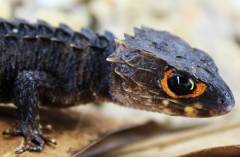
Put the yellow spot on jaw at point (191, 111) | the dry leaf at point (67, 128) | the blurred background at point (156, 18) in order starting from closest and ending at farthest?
the dry leaf at point (67, 128), the yellow spot on jaw at point (191, 111), the blurred background at point (156, 18)

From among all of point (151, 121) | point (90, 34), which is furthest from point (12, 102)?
point (151, 121)

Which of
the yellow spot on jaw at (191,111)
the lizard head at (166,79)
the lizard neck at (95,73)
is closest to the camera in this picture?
the lizard head at (166,79)

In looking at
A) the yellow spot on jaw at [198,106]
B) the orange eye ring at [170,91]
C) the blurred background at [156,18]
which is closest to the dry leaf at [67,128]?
the orange eye ring at [170,91]

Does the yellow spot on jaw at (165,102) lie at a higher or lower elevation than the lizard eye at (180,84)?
lower

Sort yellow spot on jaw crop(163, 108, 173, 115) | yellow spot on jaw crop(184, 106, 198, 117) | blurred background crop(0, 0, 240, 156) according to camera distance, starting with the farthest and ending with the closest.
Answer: blurred background crop(0, 0, 240, 156), yellow spot on jaw crop(163, 108, 173, 115), yellow spot on jaw crop(184, 106, 198, 117)

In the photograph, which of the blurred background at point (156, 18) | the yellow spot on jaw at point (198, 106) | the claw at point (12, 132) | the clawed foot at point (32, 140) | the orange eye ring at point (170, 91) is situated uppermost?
the blurred background at point (156, 18)

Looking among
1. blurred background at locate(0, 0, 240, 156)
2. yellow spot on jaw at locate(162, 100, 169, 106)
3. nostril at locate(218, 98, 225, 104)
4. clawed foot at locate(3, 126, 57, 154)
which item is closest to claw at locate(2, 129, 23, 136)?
clawed foot at locate(3, 126, 57, 154)

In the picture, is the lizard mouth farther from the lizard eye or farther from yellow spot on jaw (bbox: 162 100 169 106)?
the lizard eye

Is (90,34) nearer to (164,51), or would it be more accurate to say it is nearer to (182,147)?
(164,51)

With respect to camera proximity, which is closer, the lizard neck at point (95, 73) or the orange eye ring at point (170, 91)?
the orange eye ring at point (170, 91)

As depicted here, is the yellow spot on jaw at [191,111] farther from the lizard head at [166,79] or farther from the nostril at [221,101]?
the nostril at [221,101]
